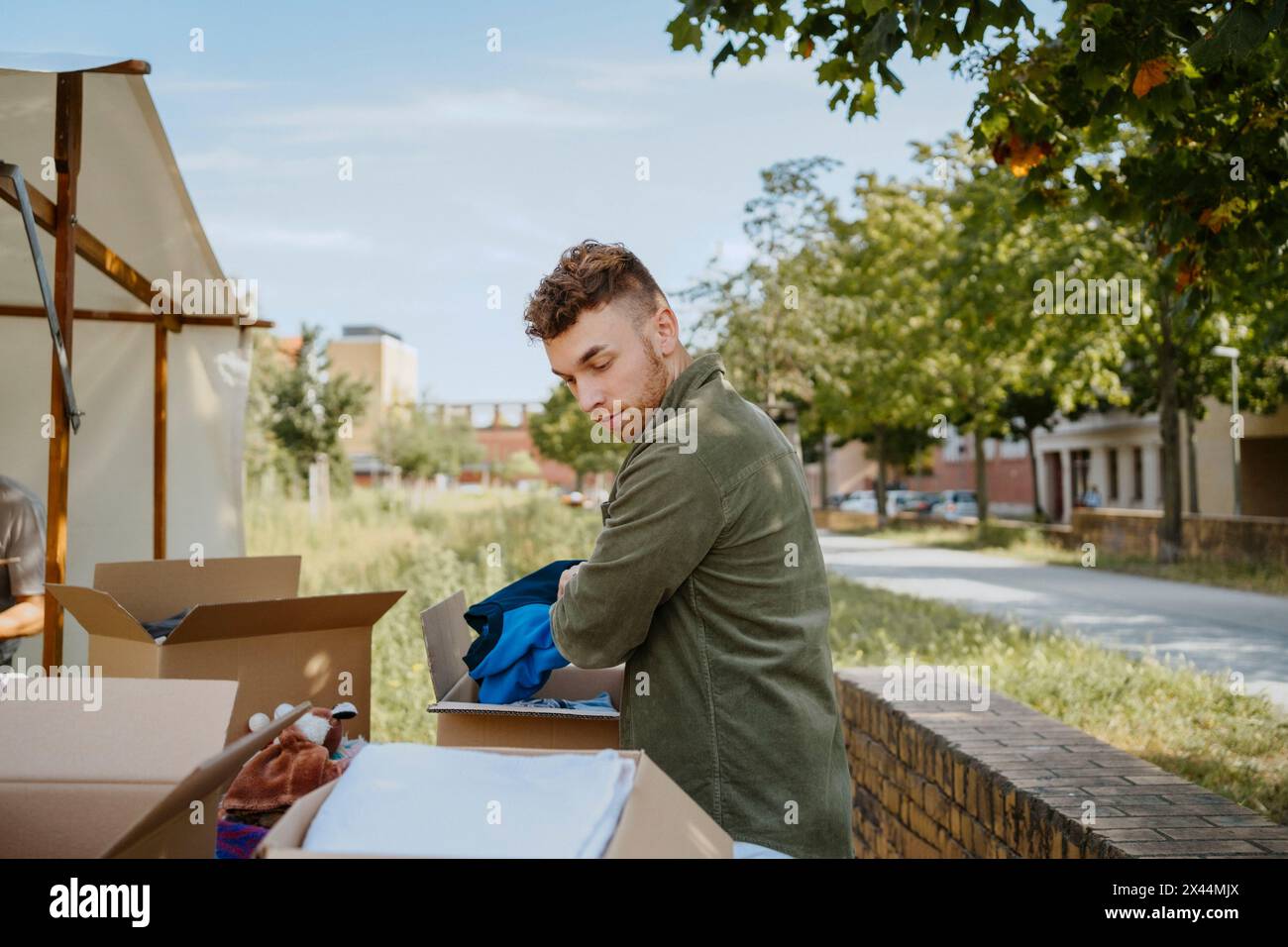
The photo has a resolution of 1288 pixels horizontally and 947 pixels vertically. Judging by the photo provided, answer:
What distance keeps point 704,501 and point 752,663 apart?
306 mm

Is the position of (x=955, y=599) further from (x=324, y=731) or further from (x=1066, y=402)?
(x=324, y=731)

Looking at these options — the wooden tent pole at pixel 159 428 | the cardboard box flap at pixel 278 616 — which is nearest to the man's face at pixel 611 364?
the cardboard box flap at pixel 278 616

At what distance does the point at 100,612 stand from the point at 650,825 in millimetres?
1819

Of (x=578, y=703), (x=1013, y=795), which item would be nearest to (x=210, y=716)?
(x=578, y=703)

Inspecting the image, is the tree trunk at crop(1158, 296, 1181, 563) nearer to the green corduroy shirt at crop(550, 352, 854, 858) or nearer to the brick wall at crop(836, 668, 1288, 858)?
the brick wall at crop(836, 668, 1288, 858)

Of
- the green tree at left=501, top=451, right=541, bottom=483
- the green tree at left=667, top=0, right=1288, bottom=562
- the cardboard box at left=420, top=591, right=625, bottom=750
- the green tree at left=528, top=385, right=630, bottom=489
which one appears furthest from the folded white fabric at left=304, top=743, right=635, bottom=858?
the green tree at left=501, top=451, right=541, bottom=483

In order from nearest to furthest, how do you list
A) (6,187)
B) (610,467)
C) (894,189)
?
(6,187), (894,189), (610,467)

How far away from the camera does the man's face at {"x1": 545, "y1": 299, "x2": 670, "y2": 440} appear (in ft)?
6.95

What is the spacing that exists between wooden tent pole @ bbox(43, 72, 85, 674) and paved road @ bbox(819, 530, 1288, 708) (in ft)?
21.4

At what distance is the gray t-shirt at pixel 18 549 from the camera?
4168 mm

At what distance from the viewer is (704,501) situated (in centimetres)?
192

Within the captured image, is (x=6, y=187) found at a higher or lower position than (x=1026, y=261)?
lower

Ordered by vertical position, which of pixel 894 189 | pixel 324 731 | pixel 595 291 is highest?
pixel 894 189
